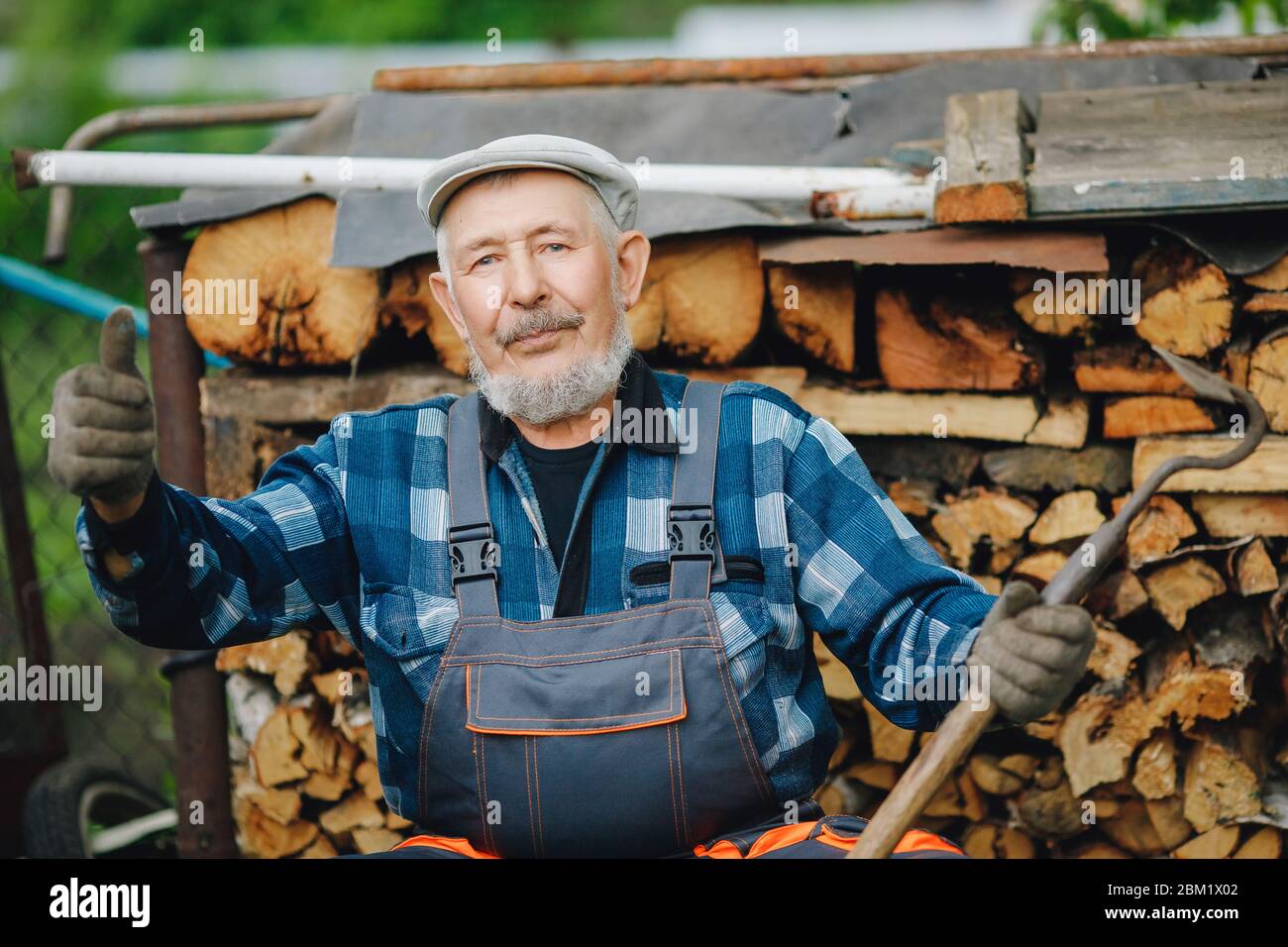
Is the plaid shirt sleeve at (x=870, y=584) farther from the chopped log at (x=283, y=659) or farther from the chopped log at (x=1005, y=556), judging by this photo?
the chopped log at (x=283, y=659)

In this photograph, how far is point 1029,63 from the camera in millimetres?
3275

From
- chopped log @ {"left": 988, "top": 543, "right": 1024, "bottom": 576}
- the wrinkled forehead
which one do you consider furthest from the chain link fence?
chopped log @ {"left": 988, "top": 543, "right": 1024, "bottom": 576}

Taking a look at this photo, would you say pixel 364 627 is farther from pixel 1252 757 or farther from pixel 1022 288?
pixel 1252 757

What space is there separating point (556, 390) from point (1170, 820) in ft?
5.63

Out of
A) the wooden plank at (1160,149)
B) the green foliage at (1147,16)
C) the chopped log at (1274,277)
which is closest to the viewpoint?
the wooden plank at (1160,149)

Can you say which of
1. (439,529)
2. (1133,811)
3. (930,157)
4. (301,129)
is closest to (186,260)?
(301,129)

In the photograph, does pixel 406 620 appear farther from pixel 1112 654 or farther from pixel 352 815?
pixel 1112 654

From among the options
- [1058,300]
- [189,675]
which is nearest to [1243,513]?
[1058,300]

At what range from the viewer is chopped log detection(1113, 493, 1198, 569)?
2.73 metres

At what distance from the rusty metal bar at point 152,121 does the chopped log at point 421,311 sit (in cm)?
80

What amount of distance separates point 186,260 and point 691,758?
1.87 meters

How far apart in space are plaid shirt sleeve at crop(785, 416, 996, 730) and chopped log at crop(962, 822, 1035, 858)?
0.93 metres

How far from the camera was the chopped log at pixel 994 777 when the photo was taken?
9.73 ft

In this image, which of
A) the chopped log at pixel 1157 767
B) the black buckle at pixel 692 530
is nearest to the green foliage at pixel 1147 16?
the chopped log at pixel 1157 767
